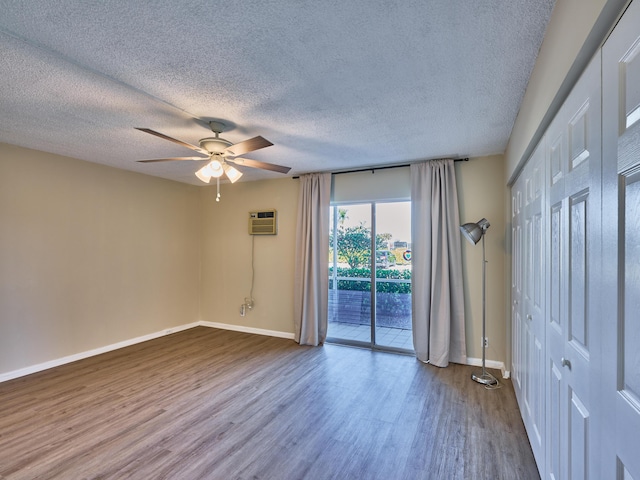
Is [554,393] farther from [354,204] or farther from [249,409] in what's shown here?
[354,204]

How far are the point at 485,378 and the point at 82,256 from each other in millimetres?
4978

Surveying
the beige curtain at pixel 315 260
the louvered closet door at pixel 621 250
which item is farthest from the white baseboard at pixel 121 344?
the louvered closet door at pixel 621 250

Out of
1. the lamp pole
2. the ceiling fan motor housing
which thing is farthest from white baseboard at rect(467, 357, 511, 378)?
the ceiling fan motor housing

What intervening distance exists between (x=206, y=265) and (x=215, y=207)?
105 cm

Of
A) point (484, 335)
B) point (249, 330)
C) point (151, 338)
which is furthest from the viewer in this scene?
point (249, 330)

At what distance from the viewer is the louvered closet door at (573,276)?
1.09 metres

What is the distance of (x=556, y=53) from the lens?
4.58 ft

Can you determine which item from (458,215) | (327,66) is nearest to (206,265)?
(458,215)

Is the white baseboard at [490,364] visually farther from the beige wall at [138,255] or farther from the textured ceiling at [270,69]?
the textured ceiling at [270,69]

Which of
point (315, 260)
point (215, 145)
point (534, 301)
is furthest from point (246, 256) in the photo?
point (534, 301)

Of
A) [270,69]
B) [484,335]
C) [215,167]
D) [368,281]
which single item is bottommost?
[484,335]

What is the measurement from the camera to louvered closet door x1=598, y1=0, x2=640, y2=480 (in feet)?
2.59

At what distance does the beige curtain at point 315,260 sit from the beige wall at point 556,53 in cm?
274

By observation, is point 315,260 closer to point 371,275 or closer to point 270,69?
point 371,275
